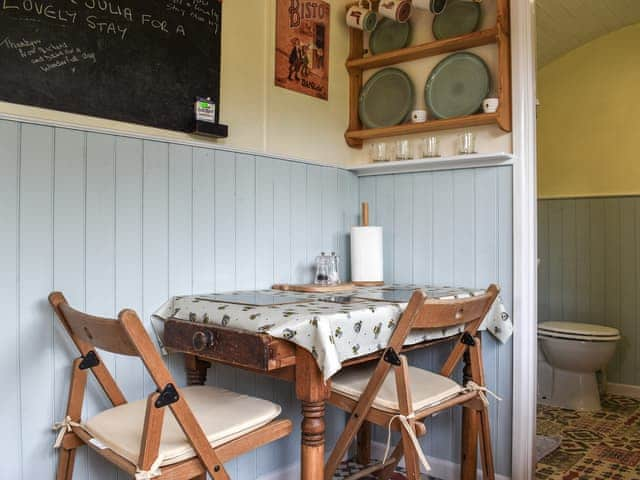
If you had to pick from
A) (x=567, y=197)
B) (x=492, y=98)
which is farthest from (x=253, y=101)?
(x=567, y=197)

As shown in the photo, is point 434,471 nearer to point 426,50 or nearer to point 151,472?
point 151,472

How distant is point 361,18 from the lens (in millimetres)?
2656

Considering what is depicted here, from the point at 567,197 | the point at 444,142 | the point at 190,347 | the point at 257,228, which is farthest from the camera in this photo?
the point at 567,197

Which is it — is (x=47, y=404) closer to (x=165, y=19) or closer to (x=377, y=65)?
(x=165, y=19)

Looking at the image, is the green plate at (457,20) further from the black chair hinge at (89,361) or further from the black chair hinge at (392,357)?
the black chair hinge at (89,361)

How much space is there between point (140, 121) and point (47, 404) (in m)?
0.96

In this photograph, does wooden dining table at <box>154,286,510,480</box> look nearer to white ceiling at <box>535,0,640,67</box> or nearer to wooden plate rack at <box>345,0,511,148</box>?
wooden plate rack at <box>345,0,511,148</box>

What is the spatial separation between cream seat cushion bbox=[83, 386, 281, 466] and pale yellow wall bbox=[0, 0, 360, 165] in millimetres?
917

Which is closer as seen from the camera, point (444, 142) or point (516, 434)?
point (516, 434)

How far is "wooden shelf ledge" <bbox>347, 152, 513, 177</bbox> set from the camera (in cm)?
231

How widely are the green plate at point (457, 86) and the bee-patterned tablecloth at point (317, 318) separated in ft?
2.88

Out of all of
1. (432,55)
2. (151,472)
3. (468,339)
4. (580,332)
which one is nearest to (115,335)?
(151,472)

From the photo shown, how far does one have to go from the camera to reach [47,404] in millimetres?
1637

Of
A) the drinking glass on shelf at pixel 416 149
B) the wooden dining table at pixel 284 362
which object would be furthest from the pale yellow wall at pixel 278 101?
the wooden dining table at pixel 284 362
